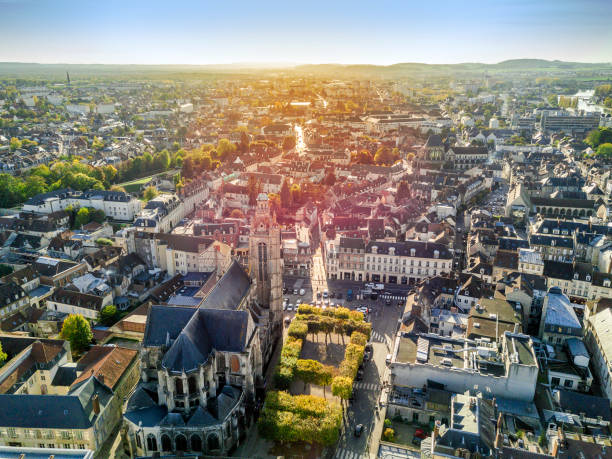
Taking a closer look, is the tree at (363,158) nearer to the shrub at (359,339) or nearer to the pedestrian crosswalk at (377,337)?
the pedestrian crosswalk at (377,337)

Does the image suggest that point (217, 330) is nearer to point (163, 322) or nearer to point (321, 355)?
point (163, 322)

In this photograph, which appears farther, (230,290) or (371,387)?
(371,387)

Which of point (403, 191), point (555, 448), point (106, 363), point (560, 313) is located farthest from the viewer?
point (403, 191)

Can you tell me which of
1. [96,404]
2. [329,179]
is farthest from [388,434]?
[329,179]

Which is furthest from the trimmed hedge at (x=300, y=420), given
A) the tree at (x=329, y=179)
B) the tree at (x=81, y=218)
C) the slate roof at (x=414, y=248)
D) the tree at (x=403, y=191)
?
the tree at (x=329, y=179)

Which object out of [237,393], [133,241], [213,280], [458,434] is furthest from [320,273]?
[458,434]

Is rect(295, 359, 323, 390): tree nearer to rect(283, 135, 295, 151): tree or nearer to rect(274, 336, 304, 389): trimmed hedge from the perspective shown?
rect(274, 336, 304, 389): trimmed hedge
